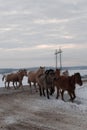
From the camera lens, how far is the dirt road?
1501 centimetres

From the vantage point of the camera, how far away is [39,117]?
17.0 m

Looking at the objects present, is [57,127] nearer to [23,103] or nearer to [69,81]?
[23,103]

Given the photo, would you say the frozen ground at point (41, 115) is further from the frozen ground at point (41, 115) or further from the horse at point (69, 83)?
the horse at point (69, 83)

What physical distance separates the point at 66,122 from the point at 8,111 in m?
3.75

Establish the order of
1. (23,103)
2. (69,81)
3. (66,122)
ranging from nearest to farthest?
(66,122)
(23,103)
(69,81)

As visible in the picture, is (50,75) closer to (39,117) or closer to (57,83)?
(57,83)

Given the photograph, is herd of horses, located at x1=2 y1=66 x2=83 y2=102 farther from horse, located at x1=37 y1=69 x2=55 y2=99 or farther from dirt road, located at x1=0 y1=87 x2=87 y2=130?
dirt road, located at x1=0 y1=87 x2=87 y2=130

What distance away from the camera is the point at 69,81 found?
23078 millimetres

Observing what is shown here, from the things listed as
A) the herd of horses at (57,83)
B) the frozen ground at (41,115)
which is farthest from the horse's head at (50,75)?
the frozen ground at (41,115)

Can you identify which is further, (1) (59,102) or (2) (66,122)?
(1) (59,102)

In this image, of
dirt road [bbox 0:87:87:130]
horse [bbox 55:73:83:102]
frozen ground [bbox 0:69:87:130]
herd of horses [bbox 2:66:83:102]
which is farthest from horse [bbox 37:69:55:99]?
dirt road [bbox 0:87:87:130]

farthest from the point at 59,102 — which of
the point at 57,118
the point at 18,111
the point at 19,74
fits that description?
the point at 19,74

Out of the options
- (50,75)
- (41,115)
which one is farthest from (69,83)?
(41,115)

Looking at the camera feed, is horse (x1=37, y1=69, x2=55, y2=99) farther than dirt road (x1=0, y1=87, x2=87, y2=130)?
Yes
